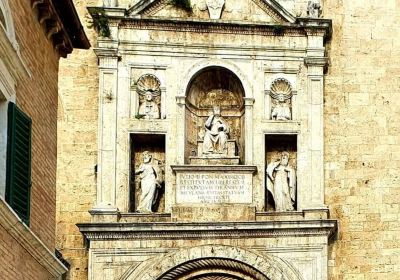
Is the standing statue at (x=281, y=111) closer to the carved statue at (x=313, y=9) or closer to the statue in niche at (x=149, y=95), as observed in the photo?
the carved statue at (x=313, y=9)

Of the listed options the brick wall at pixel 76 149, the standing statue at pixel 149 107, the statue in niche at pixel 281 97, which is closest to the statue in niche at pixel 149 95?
the standing statue at pixel 149 107

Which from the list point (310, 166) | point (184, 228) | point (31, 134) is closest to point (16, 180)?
point (31, 134)

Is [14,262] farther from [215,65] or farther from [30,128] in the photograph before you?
[215,65]

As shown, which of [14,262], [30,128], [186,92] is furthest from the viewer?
[186,92]

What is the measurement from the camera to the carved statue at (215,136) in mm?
18484

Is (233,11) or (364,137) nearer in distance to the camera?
(364,137)

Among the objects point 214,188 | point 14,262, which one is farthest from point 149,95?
point 14,262

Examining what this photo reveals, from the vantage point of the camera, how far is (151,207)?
1820 centimetres

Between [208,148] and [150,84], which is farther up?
[150,84]

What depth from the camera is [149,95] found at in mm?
18562

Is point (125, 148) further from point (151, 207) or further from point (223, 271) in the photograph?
point (223, 271)

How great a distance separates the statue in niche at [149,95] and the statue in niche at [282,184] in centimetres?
213

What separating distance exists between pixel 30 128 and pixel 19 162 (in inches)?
18.4

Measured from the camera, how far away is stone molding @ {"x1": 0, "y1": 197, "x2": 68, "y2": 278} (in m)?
8.95
